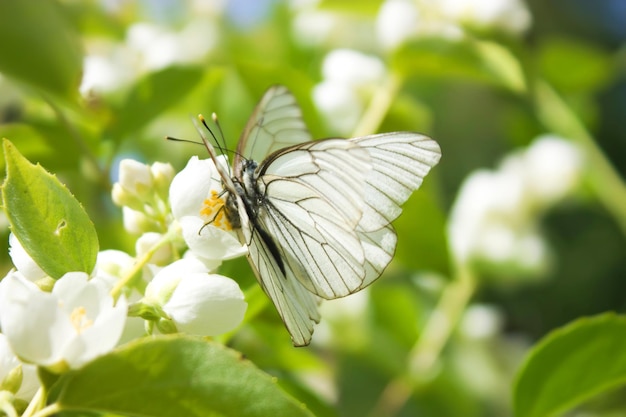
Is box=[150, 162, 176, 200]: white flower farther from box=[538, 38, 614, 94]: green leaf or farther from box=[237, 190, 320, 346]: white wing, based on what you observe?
box=[538, 38, 614, 94]: green leaf

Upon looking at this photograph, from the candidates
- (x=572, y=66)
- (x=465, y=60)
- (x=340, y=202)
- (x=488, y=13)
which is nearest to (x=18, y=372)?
(x=340, y=202)

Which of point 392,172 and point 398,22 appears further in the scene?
point 398,22

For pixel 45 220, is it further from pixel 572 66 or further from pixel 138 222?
pixel 572 66

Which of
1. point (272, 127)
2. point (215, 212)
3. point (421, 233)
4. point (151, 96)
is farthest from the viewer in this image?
point (421, 233)

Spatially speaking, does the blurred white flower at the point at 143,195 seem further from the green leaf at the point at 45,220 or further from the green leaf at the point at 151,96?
the green leaf at the point at 151,96

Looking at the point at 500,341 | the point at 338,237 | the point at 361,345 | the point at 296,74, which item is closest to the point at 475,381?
the point at 500,341

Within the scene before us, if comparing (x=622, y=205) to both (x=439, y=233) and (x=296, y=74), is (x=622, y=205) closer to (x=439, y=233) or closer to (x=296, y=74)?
(x=439, y=233)

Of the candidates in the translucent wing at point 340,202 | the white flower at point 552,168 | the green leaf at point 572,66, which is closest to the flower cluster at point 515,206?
the white flower at point 552,168
